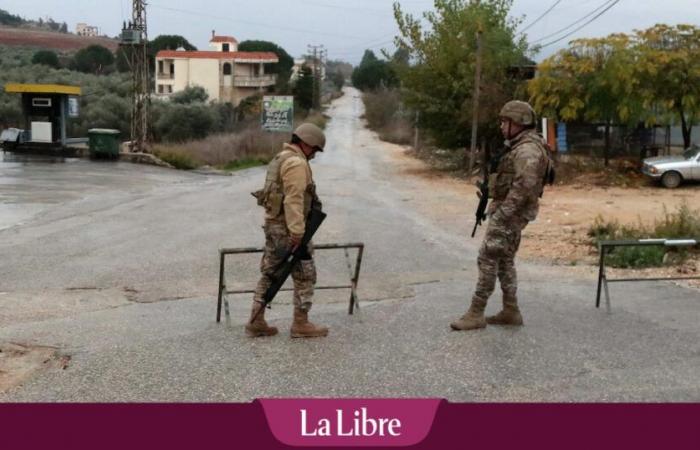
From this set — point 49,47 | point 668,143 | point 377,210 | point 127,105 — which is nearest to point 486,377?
point 377,210

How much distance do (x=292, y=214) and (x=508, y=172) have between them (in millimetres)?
1751

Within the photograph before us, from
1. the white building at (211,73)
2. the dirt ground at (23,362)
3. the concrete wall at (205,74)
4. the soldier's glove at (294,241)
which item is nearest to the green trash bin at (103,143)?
the dirt ground at (23,362)

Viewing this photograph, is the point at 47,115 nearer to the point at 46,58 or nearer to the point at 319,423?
Answer: the point at 319,423

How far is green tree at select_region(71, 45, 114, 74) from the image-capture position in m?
99.3

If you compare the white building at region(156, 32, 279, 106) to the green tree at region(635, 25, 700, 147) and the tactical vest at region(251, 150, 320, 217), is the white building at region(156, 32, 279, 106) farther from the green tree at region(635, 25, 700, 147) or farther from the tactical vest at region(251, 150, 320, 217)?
the tactical vest at region(251, 150, 320, 217)

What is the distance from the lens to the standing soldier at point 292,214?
5.45 m

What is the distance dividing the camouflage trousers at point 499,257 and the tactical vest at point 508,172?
0.24 metres

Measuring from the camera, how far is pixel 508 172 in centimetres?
591

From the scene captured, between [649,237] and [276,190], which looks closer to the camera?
[276,190]

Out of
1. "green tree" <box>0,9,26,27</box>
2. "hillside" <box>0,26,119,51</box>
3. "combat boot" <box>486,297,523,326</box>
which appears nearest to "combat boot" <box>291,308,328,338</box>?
"combat boot" <box>486,297,523,326</box>

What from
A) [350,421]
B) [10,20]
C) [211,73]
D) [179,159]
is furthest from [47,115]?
[10,20]

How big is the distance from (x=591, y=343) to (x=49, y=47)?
114m

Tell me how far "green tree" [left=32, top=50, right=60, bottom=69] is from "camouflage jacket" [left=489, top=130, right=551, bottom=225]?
9343 centimetres

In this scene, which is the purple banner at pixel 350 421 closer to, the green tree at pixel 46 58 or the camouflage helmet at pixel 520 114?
the camouflage helmet at pixel 520 114
